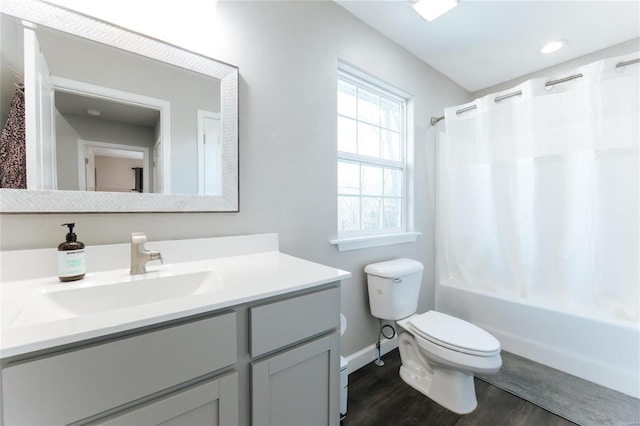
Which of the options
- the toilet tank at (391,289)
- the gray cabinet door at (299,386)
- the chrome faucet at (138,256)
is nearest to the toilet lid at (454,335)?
the toilet tank at (391,289)

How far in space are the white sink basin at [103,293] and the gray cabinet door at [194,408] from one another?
0.93ft

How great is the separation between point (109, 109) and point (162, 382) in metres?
0.95

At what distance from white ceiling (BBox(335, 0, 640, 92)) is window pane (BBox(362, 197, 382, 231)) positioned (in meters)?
1.19

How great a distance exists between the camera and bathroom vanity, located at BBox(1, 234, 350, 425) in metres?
0.50

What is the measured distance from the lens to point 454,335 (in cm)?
146

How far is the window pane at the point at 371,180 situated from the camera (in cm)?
195

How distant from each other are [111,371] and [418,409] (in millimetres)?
1536

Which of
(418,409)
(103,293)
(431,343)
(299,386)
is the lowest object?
(418,409)

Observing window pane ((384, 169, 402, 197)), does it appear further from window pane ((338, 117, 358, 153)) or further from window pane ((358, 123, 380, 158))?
window pane ((338, 117, 358, 153))

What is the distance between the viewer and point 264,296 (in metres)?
0.75

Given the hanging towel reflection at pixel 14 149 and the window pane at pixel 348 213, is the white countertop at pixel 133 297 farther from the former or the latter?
the window pane at pixel 348 213

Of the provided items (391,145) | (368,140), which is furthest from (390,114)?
(368,140)

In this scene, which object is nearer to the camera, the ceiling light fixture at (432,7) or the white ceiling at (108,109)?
the white ceiling at (108,109)

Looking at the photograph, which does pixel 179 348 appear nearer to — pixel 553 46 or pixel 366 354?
pixel 366 354
